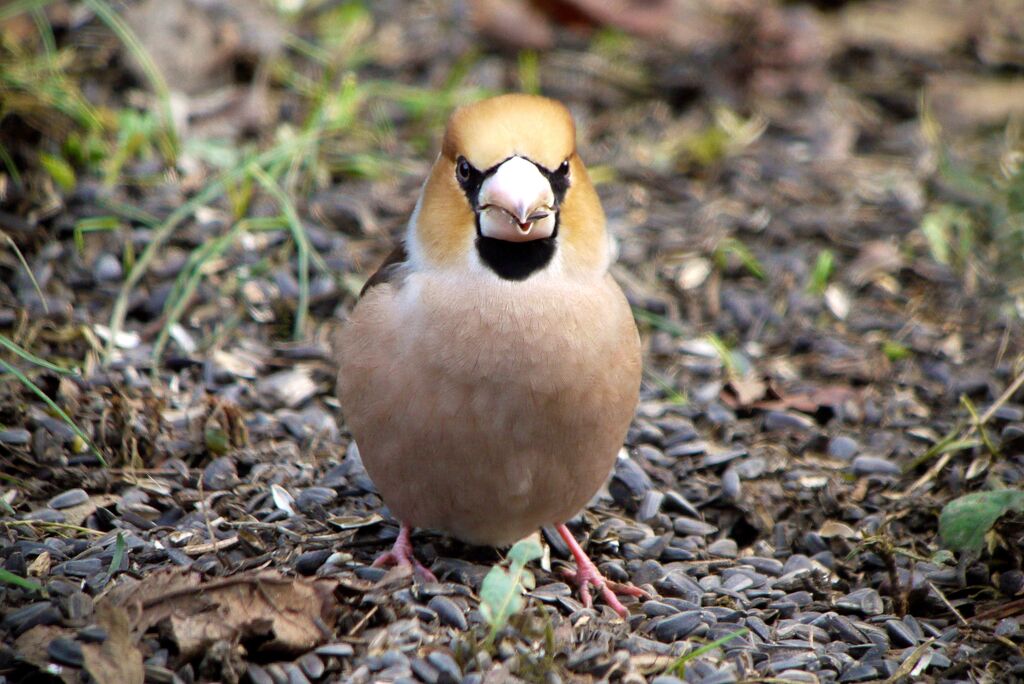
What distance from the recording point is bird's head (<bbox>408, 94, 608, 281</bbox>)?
282 centimetres

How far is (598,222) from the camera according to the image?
3133mm

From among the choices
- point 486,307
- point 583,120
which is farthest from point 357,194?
point 486,307

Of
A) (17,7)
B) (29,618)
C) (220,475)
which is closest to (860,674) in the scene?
(220,475)

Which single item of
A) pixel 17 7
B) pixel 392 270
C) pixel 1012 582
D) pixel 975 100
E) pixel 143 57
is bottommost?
pixel 1012 582

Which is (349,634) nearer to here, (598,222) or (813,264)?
(598,222)

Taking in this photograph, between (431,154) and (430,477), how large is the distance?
259 centimetres

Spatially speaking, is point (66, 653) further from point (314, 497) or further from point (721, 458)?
point (721, 458)

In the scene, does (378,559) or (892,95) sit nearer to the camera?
(378,559)

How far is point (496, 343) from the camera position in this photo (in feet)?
9.37

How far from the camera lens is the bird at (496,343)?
2.86m

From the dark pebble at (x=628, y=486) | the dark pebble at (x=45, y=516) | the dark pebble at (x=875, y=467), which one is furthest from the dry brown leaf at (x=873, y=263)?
the dark pebble at (x=45, y=516)

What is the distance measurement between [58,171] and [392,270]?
1903mm

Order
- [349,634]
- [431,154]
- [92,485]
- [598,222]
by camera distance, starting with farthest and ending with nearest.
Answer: [431,154] → [92,485] → [598,222] → [349,634]

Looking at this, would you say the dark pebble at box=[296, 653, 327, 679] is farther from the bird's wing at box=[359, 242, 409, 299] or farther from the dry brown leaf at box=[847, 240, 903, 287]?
the dry brown leaf at box=[847, 240, 903, 287]
